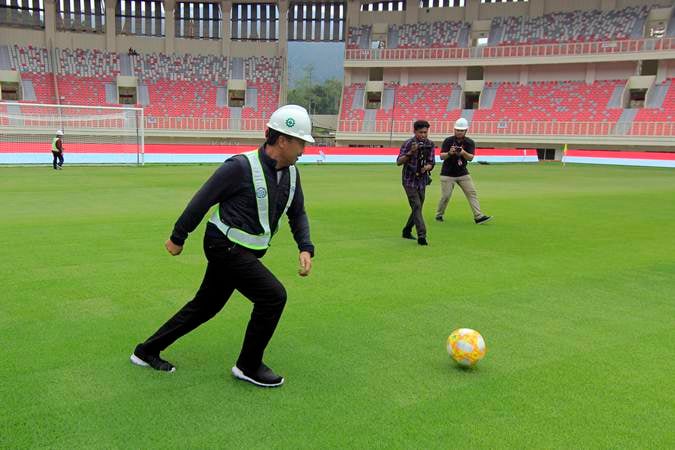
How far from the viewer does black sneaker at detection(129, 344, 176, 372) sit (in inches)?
163

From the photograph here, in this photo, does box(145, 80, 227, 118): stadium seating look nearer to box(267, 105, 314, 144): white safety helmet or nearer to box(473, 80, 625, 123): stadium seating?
box(473, 80, 625, 123): stadium seating

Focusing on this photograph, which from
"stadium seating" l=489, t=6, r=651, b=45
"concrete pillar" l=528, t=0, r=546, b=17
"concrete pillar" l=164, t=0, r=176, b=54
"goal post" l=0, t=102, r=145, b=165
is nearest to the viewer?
"goal post" l=0, t=102, r=145, b=165

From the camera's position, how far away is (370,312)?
564cm

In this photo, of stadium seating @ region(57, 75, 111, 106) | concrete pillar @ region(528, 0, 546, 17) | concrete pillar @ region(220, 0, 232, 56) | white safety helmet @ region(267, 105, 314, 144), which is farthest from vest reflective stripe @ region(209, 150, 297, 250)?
concrete pillar @ region(220, 0, 232, 56)

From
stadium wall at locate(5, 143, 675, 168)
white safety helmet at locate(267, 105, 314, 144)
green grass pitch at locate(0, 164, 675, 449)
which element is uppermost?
white safety helmet at locate(267, 105, 314, 144)

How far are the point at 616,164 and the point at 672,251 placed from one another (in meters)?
30.8

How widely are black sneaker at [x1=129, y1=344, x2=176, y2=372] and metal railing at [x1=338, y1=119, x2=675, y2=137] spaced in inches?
1648

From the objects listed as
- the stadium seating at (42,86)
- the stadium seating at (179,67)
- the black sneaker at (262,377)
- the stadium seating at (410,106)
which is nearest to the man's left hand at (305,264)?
the black sneaker at (262,377)

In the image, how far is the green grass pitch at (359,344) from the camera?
3402mm

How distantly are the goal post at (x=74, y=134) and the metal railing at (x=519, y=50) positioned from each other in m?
25.6

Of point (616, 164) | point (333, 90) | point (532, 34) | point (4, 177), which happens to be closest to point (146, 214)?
point (4, 177)

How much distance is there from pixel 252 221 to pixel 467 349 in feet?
5.90

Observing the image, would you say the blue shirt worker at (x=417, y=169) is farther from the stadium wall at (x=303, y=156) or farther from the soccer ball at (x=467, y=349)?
the stadium wall at (x=303, y=156)

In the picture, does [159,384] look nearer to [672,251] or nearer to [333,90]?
[672,251]
